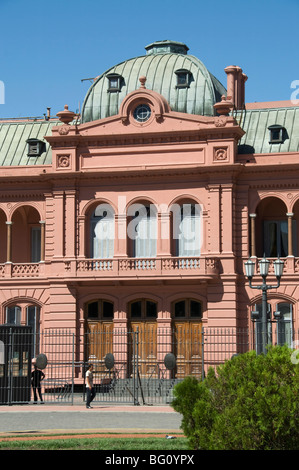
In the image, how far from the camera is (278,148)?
42.2 metres

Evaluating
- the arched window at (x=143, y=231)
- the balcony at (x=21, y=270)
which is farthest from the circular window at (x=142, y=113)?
the balcony at (x=21, y=270)

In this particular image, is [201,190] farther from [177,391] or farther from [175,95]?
[177,391]

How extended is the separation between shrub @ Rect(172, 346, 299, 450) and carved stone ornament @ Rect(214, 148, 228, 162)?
25414mm

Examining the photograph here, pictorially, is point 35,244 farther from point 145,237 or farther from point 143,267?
point 143,267

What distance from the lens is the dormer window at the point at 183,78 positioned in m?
43.5

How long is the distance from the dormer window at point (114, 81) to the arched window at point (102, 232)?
19.6 feet

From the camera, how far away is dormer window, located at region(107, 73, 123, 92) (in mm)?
44469

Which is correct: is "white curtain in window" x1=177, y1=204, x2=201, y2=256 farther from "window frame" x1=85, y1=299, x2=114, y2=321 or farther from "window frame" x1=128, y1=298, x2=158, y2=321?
"window frame" x1=85, y1=299, x2=114, y2=321

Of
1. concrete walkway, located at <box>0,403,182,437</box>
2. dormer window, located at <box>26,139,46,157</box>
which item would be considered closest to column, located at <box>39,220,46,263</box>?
dormer window, located at <box>26,139,46,157</box>

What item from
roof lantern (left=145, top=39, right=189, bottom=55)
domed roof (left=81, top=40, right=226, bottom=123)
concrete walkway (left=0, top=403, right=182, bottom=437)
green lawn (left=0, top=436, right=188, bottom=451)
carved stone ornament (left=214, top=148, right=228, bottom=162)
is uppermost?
roof lantern (left=145, top=39, right=189, bottom=55)

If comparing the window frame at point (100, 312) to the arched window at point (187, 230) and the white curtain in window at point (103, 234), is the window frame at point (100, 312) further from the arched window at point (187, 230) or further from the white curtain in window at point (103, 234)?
the arched window at point (187, 230)

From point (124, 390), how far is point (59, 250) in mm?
9596
